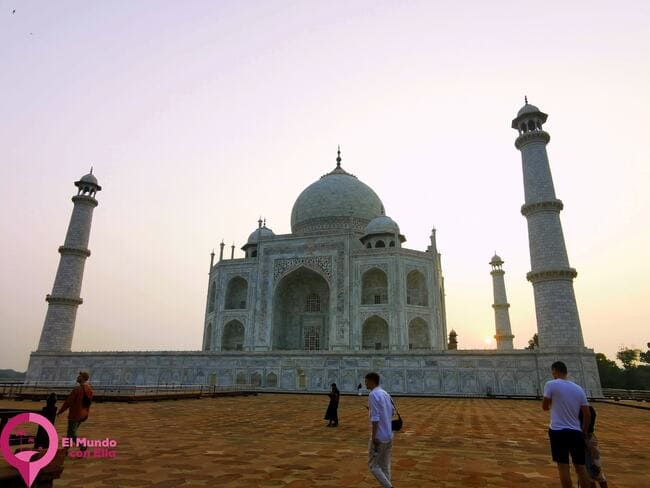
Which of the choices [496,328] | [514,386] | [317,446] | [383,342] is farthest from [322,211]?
[317,446]

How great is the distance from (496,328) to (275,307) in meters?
17.8

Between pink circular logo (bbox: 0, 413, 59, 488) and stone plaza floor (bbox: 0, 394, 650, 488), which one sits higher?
pink circular logo (bbox: 0, 413, 59, 488)

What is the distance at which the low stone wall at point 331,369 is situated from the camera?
19.0m

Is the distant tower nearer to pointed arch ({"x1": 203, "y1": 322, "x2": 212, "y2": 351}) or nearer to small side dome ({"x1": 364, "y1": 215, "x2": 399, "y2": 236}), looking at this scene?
small side dome ({"x1": 364, "y1": 215, "x2": 399, "y2": 236})

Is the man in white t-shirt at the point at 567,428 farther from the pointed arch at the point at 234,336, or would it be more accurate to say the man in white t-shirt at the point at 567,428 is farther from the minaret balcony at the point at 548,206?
the pointed arch at the point at 234,336

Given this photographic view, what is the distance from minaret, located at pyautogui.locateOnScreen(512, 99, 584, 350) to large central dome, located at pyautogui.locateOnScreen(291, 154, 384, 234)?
47.4 feet

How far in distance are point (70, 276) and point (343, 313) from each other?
55.9 ft

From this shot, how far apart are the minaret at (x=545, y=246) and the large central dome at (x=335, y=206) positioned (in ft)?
47.4

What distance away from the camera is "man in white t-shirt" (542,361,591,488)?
373 cm

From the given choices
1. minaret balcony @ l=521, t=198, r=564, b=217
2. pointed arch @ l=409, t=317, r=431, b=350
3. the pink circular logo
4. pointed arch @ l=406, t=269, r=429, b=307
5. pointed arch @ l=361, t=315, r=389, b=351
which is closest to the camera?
the pink circular logo

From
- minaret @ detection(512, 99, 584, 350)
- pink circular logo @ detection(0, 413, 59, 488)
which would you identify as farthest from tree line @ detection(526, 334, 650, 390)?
pink circular logo @ detection(0, 413, 59, 488)

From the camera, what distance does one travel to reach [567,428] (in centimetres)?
380

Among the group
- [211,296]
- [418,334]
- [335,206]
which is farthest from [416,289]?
[211,296]

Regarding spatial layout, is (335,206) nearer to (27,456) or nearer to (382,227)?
(382,227)
